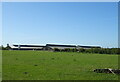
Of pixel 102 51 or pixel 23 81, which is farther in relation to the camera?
pixel 102 51

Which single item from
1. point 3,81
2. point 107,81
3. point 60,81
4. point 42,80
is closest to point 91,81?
point 107,81

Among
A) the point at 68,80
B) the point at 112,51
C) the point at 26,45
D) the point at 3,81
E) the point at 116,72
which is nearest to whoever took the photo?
the point at 3,81

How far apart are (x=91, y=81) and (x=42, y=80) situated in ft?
9.20

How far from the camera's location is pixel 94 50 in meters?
107

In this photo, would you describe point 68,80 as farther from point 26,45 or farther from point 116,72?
point 26,45

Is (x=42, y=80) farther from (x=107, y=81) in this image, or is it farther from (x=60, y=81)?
(x=107, y=81)

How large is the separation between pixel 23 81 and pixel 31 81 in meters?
0.44

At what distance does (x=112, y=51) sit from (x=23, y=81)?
91135mm

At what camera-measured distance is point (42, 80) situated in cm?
1453

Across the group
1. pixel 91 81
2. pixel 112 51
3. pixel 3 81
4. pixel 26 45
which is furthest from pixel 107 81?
pixel 26 45

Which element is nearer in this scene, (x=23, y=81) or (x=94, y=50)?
(x=23, y=81)

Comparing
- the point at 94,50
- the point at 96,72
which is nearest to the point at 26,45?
the point at 94,50

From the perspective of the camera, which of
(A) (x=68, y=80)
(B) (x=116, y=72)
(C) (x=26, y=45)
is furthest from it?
(C) (x=26, y=45)

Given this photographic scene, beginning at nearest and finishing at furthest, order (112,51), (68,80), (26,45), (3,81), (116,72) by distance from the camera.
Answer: (3,81) < (68,80) < (116,72) < (112,51) < (26,45)
